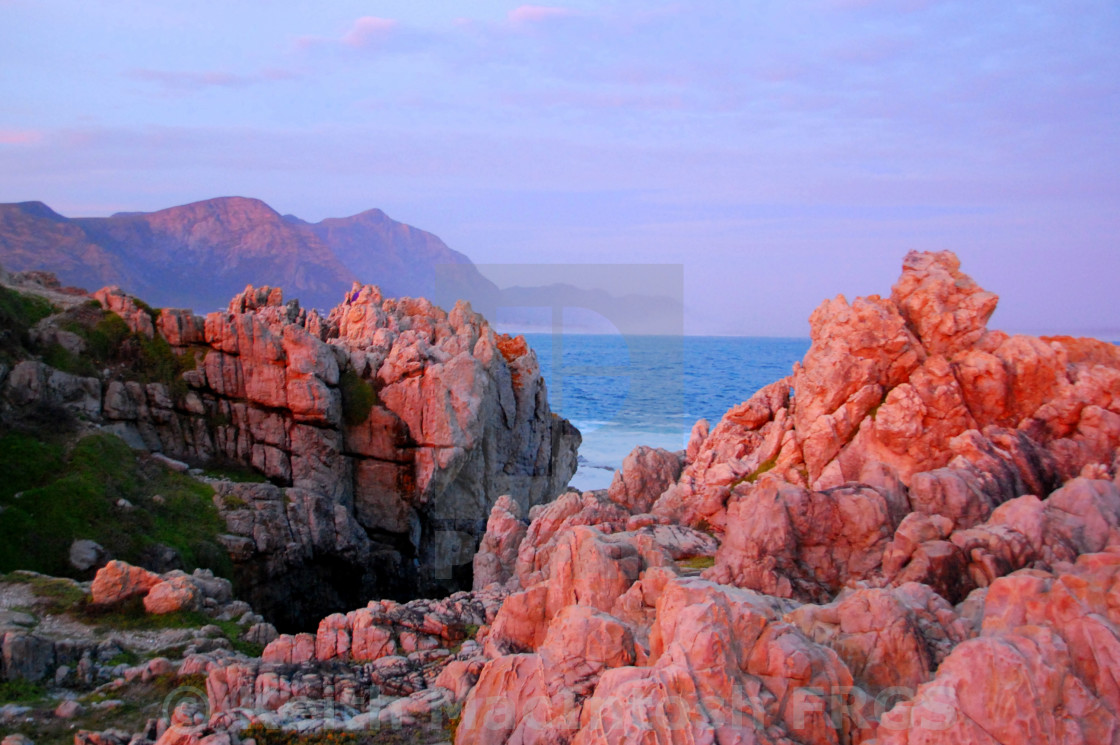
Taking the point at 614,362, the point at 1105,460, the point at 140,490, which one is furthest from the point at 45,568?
the point at 614,362

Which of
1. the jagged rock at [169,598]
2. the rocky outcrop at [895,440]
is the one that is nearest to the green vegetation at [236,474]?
the jagged rock at [169,598]

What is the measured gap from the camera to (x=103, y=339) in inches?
1415

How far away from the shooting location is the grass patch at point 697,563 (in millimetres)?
22645

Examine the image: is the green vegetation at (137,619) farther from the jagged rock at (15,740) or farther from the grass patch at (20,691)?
the jagged rock at (15,740)

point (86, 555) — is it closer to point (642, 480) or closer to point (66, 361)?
point (66, 361)

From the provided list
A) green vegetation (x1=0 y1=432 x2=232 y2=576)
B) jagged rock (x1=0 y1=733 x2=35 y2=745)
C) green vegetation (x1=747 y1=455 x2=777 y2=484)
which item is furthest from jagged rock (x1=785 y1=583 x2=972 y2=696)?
green vegetation (x1=0 y1=432 x2=232 y2=576)

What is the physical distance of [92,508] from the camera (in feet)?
92.9

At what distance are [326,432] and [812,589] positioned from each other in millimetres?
23237

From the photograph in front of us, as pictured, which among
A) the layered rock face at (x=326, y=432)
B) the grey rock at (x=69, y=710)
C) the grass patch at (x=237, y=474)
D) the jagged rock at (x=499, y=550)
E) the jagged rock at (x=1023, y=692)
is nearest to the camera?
the jagged rock at (x=1023, y=692)

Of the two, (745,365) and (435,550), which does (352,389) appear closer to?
(435,550)

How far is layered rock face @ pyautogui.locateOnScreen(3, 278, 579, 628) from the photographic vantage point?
33031 mm

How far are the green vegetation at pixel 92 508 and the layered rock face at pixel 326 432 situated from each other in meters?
1.79

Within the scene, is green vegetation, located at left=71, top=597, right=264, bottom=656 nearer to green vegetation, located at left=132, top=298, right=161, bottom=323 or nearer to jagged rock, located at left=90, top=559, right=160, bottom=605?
jagged rock, located at left=90, top=559, right=160, bottom=605

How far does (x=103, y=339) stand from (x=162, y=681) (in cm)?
2139
